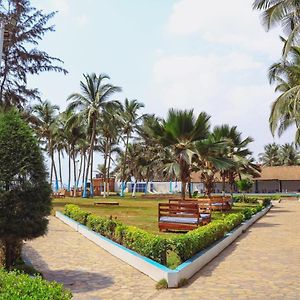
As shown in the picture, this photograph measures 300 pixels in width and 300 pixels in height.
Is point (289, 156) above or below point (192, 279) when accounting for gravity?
above

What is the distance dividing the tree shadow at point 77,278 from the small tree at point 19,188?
0.81 m

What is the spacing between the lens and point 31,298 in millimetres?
3564

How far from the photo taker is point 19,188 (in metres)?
6.52

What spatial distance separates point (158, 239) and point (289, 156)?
260ft

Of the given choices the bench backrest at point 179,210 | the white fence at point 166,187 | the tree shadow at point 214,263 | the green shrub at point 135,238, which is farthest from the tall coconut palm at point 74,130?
the tree shadow at point 214,263

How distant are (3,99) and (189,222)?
1416 cm

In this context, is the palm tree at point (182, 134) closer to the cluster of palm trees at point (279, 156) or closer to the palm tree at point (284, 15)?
the palm tree at point (284, 15)

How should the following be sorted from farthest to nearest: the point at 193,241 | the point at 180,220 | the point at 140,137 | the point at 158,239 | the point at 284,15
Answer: the point at 140,137
the point at 284,15
the point at 180,220
the point at 193,241
the point at 158,239

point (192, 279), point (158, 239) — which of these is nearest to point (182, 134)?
point (158, 239)

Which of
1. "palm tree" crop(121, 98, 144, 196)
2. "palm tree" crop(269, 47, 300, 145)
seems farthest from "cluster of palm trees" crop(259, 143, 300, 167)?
"palm tree" crop(269, 47, 300, 145)

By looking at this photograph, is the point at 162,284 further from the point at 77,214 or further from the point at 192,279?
the point at 77,214

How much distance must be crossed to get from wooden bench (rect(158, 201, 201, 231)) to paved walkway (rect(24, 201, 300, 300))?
141 cm

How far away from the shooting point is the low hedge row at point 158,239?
7.56 metres

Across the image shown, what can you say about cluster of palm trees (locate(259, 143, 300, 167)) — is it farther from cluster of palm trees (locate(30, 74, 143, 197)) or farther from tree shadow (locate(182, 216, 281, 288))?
tree shadow (locate(182, 216, 281, 288))
